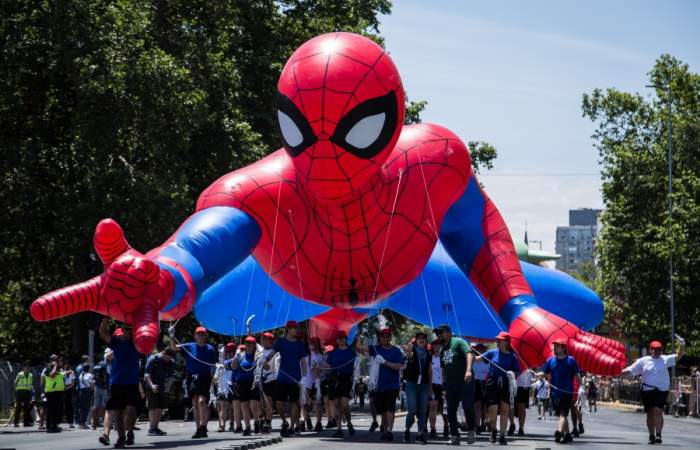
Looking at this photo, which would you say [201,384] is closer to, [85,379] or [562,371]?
[562,371]

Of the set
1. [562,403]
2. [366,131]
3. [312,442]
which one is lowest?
[312,442]

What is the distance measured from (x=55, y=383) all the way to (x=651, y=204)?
32631 millimetres

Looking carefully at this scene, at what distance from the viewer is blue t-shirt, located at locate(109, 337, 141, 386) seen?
17062 millimetres

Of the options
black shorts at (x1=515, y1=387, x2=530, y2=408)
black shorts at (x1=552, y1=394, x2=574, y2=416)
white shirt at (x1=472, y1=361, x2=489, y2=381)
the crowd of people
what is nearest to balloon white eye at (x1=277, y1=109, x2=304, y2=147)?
the crowd of people

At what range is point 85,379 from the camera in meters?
28.8

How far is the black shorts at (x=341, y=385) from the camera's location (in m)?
20.1

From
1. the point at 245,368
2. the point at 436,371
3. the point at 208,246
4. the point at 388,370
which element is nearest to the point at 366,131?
the point at 208,246

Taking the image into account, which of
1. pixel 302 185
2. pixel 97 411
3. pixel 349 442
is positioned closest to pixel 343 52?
pixel 302 185

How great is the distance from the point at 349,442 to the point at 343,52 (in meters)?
5.54

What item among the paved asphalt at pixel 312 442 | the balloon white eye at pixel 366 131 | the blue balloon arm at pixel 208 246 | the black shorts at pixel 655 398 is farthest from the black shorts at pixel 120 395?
the black shorts at pixel 655 398

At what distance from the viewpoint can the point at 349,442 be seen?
1827cm

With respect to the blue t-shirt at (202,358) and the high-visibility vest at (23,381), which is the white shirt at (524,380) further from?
the high-visibility vest at (23,381)

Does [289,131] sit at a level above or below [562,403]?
above

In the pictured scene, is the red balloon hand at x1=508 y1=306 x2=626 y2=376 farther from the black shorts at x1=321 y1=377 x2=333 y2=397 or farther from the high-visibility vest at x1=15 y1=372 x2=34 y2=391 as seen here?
the high-visibility vest at x1=15 y1=372 x2=34 y2=391
